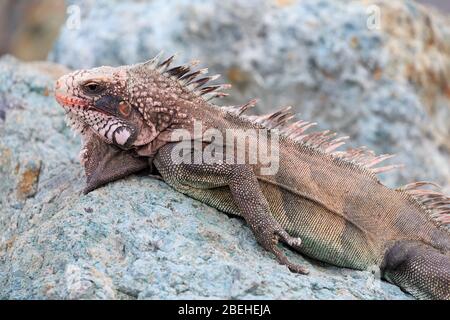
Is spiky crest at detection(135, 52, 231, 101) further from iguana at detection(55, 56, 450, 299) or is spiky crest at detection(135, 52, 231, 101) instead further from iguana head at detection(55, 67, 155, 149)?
iguana head at detection(55, 67, 155, 149)

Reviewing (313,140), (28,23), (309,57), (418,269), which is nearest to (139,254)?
(313,140)

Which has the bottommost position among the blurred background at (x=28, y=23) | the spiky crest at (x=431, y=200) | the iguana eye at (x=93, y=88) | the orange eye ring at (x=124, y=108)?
the blurred background at (x=28, y=23)

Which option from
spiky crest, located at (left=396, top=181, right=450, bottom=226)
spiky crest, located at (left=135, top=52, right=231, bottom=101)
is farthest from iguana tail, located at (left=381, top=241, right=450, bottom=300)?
spiky crest, located at (left=135, top=52, right=231, bottom=101)

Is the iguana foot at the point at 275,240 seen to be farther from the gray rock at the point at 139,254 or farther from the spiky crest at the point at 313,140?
the spiky crest at the point at 313,140

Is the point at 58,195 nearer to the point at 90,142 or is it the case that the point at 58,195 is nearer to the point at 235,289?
the point at 90,142

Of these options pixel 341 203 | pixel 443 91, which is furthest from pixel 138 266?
pixel 443 91

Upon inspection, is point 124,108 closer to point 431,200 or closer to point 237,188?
point 237,188

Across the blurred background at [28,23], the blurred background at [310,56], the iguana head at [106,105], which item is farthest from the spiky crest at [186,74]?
the blurred background at [28,23]
